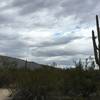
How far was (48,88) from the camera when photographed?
55.7 feet

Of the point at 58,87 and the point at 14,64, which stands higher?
the point at 14,64

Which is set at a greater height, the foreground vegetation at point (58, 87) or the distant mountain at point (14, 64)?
the distant mountain at point (14, 64)

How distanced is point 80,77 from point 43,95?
2.28m

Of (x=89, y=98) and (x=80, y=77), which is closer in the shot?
(x=89, y=98)

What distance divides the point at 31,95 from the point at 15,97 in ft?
2.90

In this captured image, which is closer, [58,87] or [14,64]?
[58,87]

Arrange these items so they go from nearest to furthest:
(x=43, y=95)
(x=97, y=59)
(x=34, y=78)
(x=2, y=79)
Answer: (x=43, y=95), (x=34, y=78), (x=97, y=59), (x=2, y=79)

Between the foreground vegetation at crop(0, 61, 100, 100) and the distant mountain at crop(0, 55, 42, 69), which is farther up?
the distant mountain at crop(0, 55, 42, 69)

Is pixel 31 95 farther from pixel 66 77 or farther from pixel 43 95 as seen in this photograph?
pixel 66 77

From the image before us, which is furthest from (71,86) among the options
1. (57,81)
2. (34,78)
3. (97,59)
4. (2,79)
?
(2,79)

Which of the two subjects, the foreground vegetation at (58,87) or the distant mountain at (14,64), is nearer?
Answer: the foreground vegetation at (58,87)

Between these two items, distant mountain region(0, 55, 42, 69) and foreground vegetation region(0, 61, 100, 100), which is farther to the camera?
distant mountain region(0, 55, 42, 69)

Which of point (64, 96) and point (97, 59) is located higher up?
point (97, 59)

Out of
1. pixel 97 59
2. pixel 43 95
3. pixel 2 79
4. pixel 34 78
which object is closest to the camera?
pixel 43 95
